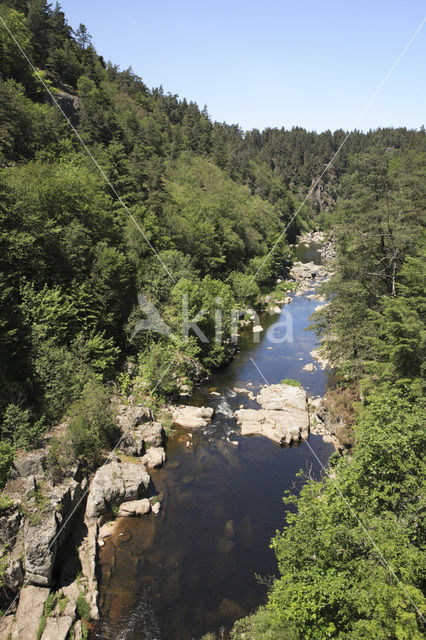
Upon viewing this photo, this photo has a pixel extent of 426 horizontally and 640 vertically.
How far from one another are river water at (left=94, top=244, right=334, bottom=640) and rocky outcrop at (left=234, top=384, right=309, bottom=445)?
65cm

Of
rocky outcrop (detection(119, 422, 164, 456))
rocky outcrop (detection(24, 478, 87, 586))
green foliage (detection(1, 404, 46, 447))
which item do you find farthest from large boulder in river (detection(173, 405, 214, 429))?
green foliage (detection(1, 404, 46, 447))

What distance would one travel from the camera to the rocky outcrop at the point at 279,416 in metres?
21.6

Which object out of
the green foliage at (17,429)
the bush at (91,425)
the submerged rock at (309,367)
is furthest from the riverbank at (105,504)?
the submerged rock at (309,367)

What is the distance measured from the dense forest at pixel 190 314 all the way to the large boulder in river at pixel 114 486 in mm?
1474

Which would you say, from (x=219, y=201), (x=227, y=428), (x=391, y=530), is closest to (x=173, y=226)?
(x=219, y=201)

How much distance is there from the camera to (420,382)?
14203 mm

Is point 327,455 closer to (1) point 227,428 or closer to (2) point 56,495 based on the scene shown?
(1) point 227,428

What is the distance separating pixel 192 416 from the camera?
2319cm

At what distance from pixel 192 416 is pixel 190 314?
8.55 metres

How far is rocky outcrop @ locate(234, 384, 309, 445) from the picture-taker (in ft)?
70.7

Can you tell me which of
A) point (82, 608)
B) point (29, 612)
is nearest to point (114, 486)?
point (82, 608)

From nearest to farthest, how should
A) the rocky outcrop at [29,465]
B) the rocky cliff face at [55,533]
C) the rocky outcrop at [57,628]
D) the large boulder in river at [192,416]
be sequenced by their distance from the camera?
the rocky outcrop at [57,628], the rocky cliff face at [55,533], the rocky outcrop at [29,465], the large boulder in river at [192,416]

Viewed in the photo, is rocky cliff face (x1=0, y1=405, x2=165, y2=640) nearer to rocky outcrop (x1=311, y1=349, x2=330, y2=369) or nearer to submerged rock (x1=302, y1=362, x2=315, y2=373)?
submerged rock (x1=302, y1=362, x2=315, y2=373)

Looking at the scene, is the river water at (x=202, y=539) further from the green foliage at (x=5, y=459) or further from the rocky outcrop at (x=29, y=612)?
the green foliage at (x=5, y=459)
